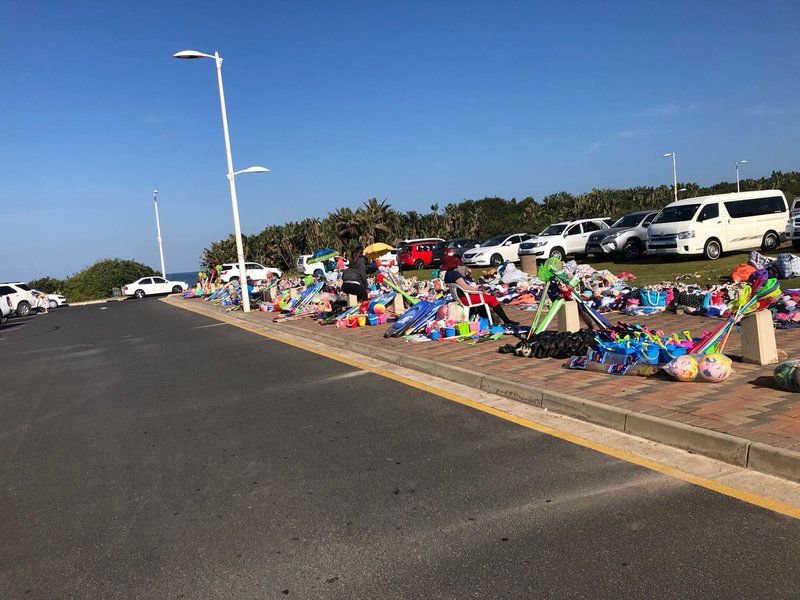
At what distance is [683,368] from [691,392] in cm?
38

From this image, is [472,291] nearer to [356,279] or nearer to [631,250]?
[356,279]

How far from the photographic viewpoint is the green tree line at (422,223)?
60.1 m

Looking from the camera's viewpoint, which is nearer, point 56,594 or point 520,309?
point 56,594

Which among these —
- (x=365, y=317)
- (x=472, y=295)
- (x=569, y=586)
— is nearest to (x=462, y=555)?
(x=569, y=586)

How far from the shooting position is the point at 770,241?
66.2ft

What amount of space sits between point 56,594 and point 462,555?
220cm

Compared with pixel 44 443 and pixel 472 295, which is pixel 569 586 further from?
pixel 472 295

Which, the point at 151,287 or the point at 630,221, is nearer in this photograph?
the point at 630,221

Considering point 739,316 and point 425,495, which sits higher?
point 739,316

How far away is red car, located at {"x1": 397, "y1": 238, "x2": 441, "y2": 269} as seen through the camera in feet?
112

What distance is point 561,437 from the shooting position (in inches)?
207

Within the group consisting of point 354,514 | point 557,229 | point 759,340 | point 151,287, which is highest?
point 557,229

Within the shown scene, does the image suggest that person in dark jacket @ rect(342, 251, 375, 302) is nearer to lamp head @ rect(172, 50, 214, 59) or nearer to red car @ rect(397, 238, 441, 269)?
lamp head @ rect(172, 50, 214, 59)

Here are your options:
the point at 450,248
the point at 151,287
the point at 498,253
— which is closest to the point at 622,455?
the point at 498,253
